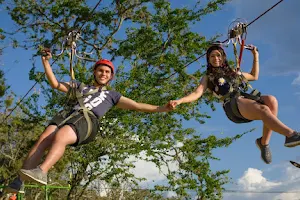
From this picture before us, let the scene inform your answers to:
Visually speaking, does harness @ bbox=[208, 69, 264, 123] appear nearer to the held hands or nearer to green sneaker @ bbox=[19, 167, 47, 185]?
the held hands

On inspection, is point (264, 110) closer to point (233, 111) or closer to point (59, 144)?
point (233, 111)

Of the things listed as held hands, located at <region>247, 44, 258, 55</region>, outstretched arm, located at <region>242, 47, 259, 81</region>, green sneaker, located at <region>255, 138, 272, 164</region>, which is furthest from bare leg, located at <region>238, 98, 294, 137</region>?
held hands, located at <region>247, 44, 258, 55</region>

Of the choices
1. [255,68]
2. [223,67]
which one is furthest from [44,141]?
[255,68]

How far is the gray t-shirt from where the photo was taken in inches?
176

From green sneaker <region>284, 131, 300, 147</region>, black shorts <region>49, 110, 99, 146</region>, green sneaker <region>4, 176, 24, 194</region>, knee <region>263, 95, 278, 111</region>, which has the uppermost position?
knee <region>263, 95, 278, 111</region>

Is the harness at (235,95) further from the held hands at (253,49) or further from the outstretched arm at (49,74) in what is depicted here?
the outstretched arm at (49,74)

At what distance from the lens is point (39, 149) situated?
4.12 metres

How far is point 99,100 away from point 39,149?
827mm

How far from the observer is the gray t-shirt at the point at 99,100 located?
14.7ft

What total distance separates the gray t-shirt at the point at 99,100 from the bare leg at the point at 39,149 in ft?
1.37

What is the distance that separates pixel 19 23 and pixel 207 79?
35.4 ft

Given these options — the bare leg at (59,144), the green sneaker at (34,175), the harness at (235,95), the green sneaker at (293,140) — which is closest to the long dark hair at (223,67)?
the harness at (235,95)

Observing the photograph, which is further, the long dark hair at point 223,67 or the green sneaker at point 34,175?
the long dark hair at point 223,67

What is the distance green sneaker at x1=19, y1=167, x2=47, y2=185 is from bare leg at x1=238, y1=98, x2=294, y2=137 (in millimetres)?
2153
